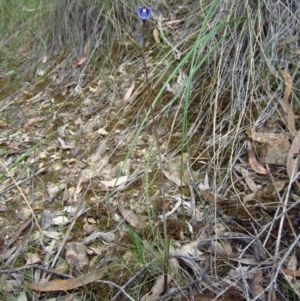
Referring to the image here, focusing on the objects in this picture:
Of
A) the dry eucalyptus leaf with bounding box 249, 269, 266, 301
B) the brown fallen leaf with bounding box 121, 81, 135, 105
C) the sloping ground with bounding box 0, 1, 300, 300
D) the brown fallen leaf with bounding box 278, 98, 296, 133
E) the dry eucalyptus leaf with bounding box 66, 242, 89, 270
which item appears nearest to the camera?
the dry eucalyptus leaf with bounding box 249, 269, 266, 301

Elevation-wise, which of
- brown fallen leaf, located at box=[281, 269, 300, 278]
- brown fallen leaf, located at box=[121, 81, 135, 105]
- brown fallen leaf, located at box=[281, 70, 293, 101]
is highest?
brown fallen leaf, located at box=[121, 81, 135, 105]

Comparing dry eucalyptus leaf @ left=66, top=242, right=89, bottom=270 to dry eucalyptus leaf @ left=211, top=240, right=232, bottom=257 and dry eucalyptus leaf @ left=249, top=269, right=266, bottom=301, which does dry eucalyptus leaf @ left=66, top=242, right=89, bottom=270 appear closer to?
dry eucalyptus leaf @ left=211, top=240, right=232, bottom=257

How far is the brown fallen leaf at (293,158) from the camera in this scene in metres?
1.37

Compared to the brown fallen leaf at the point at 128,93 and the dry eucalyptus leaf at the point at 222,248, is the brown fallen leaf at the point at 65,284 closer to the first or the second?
the dry eucalyptus leaf at the point at 222,248

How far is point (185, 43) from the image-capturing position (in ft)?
6.64

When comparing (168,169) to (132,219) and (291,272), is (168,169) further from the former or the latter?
(291,272)

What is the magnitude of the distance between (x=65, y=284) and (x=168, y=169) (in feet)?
2.01

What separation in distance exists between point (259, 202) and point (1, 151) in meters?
1.41

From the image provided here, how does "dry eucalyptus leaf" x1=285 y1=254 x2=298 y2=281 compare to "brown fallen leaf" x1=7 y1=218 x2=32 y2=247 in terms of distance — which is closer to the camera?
"dry eucalyptus leaf" x1=285 y1=254 x2=298 y2=281

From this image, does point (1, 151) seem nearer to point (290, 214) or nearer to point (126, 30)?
point (126, 30)

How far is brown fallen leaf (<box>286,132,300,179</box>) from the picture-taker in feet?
4.49

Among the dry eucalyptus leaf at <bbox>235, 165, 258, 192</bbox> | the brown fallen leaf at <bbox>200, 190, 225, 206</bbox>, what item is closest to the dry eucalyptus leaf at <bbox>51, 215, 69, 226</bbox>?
the brown fallen leaf at <bbox>200, 190, 225, 206</bbox>

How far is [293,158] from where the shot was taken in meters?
1.41

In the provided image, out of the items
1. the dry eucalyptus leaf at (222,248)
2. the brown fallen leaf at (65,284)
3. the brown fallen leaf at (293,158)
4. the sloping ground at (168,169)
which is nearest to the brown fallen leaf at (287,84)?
the sloping ground at (168,169)
